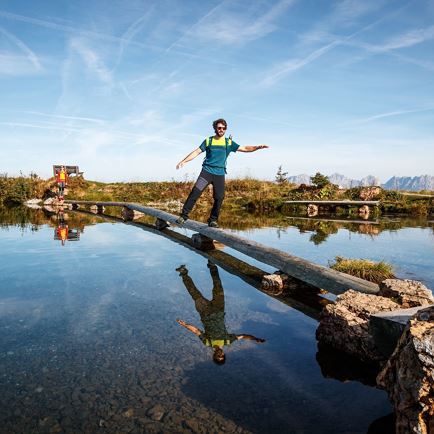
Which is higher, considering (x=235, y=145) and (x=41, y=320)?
(x=235, y=145)

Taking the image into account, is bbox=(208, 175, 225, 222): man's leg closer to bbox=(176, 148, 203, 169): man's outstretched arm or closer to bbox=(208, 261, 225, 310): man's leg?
bbox=(176, 148, 203, 169): man's outstretched arm

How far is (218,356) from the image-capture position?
3.76 meters

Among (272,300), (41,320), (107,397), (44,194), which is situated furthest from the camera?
(44,194)

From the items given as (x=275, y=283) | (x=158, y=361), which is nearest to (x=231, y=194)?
(x=275, y=283)

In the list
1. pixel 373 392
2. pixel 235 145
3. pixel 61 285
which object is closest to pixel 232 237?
pixel 235 145

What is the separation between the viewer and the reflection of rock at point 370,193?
25984 mm

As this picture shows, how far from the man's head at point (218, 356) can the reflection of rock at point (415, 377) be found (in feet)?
5.32

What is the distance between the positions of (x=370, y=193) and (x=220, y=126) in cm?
2045

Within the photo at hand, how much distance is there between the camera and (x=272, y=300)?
575 centimetres

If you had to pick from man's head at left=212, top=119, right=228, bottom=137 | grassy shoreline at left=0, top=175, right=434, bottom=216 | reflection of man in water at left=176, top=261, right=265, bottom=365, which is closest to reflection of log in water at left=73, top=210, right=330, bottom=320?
reflection of man in water at left=176, top=261, right=265, bottom=365

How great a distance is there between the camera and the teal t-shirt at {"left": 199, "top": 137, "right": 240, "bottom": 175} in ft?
29.3

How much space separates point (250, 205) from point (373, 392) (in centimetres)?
2295

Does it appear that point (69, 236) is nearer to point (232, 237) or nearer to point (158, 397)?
point (232, 237)

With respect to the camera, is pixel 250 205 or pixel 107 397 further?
pixel 250 205
